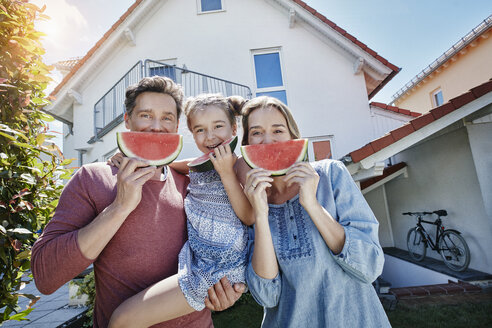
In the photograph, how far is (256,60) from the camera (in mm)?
10781

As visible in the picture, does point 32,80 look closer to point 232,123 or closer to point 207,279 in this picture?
point 232,123

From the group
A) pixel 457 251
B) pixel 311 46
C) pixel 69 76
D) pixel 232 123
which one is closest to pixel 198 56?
pixel 311 46

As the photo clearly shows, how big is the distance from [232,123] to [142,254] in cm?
129

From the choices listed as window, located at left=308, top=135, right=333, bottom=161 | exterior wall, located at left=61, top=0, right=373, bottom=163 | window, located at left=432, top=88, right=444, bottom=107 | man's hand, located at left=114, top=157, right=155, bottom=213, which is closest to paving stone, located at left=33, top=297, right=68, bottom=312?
exterior wall, located at left=61, top=0, right=373, bottom=163

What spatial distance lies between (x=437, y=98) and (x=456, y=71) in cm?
236

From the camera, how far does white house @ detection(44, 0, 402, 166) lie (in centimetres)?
1013

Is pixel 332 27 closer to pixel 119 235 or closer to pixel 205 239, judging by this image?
pixel 205 239

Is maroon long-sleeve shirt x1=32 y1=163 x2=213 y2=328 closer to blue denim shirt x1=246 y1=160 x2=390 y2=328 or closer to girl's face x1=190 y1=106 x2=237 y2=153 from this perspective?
blue denim shirt x1=246 y1=160 x2=390 y2=328

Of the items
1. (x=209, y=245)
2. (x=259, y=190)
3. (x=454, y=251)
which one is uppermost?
(x=259, y=190)

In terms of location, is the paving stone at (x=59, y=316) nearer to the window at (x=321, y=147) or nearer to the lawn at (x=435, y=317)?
the lawn at (x=435, y=317)

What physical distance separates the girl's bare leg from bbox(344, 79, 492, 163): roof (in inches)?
179

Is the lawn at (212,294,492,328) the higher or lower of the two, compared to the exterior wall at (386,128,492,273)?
lower

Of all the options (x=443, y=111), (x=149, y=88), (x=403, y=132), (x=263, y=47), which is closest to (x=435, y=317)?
(x=403, y=132)

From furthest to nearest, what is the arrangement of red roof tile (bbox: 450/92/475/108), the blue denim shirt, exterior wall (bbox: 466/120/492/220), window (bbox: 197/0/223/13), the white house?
window (bbox: 197/0/223/13), the white house, exterior wall (bbox: 466/120/492/220), red roof tile (bbox: 450/92/475/108), the blue denim shirt
